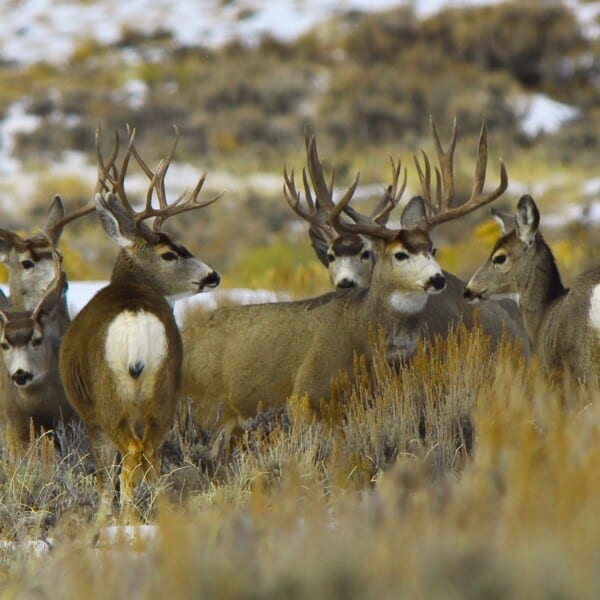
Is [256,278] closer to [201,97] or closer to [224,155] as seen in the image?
[224,155]

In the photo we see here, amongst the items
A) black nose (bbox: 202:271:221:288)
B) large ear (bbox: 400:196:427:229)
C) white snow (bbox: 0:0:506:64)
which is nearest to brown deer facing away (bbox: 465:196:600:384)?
large ear (bbox: 400:196:427:229)

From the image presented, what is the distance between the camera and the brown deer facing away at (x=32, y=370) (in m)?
7.79

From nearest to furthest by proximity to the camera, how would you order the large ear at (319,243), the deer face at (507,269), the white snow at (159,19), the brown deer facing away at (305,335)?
the brown deer facing away at (305,335)
the deer face at (507,269)
the large ear at (319,243)
the white snow at (159,19)

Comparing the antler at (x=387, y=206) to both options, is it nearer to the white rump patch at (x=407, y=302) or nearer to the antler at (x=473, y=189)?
the antler at (x=473, y=189)

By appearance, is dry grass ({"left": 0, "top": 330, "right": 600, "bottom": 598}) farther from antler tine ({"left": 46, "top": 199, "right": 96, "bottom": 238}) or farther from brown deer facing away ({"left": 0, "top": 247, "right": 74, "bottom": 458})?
antler tine ({"left": 46, "top": 199, "right": 96, "bottom": 238})

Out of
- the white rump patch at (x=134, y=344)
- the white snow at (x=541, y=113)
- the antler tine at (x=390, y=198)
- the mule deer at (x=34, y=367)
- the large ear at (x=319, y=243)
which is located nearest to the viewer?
the white rump patch at (x=134, y=344)

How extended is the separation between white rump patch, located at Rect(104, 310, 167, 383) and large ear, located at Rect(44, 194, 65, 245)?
2.83 m

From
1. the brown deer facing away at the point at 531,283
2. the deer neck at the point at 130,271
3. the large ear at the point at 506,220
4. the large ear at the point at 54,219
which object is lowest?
the brown deer facing away at the point at 531,283

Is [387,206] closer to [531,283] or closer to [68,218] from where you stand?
[531,283]

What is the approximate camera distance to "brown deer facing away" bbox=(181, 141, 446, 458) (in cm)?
841

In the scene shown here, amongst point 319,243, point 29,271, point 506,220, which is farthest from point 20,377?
point 319,243

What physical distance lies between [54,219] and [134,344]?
3.21 m

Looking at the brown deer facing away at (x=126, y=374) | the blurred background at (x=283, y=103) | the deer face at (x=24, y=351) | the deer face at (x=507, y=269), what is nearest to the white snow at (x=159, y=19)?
the blurred background at (x=283, y=103)

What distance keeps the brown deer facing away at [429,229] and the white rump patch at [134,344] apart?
220cm
